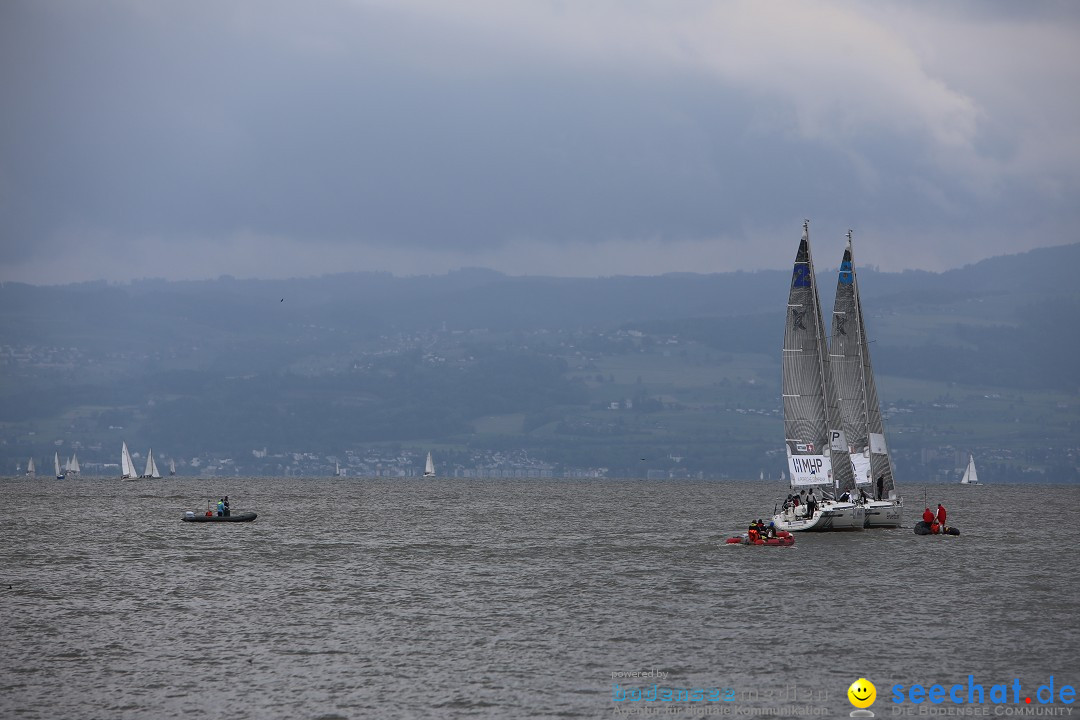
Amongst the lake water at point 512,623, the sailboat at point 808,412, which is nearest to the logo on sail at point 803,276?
the sailboat at point 808,412

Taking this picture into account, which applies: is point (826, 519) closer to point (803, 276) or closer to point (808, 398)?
point (808, 398)

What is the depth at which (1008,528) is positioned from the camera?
122 m

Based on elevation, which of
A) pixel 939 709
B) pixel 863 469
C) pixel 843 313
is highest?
pixel 843 313

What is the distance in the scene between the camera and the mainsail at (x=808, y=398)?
300ft

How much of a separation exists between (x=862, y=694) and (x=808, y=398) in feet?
168

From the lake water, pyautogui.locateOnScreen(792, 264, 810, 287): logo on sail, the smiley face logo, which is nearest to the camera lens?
the smiley face logo

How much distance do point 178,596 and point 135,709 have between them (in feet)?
82.0

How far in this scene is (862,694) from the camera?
41625 mm

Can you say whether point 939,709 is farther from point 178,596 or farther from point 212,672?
point 178,596

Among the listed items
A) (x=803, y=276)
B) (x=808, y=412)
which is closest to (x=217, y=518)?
(x=808, y=412)

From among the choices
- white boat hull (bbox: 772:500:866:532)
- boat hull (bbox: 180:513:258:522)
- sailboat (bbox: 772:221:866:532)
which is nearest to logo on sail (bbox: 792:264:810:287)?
sailboat (bbox: 772:221:866:532)

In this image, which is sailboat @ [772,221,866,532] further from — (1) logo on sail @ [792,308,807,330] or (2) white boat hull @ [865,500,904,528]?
(2) white boat hull @ [865,500,904,528]

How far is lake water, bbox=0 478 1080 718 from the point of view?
43.5 m

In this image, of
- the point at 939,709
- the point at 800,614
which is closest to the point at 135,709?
the point at 939,709
